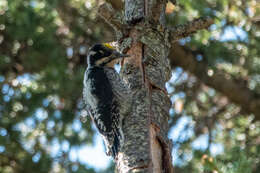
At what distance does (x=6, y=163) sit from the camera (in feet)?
17.5

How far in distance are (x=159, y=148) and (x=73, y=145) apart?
2614 mm

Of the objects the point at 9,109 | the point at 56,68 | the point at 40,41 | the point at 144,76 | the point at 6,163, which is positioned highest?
the point at 40,41

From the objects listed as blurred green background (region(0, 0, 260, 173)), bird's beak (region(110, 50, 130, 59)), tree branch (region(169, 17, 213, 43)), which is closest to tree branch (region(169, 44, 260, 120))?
blurred green background (region(0, 0, 260, 173))

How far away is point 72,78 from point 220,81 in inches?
85.9

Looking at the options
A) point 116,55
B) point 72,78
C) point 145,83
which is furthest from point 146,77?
point 72,78

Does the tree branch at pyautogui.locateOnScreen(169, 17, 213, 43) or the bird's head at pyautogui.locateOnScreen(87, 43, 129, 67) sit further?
the bird's head at pyautogui.locateOnScreen(87, 43, 129, 67)

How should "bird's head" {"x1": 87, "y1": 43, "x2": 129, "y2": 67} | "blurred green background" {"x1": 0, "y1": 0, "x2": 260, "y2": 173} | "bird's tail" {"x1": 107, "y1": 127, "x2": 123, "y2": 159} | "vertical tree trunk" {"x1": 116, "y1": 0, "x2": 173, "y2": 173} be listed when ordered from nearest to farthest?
"vertical tree trunk" {"x1": 116, "y1": 0, "x2": 173, "y2": 173}
"bird's tail" {"x1": 107, "y1": 127, "x2": 123, "y2": 159}
"bird's head" {"x1": 87, "y1": 43, "x2": 129, "y2": 67}
"blurred green background" {"x1": 0, "y1": 0, "x2": 260, "y2": 173}

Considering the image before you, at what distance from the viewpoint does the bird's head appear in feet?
12.7

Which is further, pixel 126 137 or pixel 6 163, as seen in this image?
pixel 6 163

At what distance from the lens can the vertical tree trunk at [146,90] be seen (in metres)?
2.60

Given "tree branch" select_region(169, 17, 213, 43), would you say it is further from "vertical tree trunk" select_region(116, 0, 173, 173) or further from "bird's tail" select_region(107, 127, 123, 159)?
"bird's tail" select_region(107, 127, 123, 159)

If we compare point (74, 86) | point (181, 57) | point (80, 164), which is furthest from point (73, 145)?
point (181, 57)

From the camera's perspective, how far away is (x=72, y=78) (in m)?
5.21

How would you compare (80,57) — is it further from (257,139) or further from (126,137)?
(126,137)
